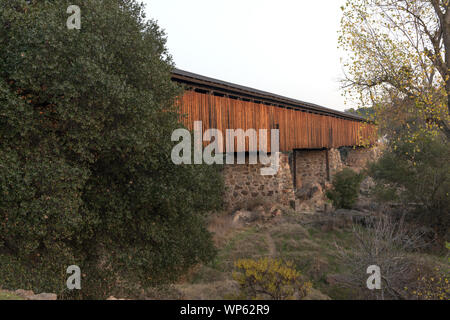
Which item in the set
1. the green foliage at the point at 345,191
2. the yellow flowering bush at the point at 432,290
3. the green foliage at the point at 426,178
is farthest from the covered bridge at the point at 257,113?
the yellow flowering bush at the point at 432,290

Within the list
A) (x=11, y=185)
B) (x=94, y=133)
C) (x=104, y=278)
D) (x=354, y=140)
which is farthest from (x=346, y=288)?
(x=354, y=140)

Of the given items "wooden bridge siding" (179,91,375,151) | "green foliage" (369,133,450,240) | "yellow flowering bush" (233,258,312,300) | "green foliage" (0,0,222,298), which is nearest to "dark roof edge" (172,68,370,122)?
"wooden bridge siding" (179,91,375,151)

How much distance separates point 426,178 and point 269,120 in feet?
26.1

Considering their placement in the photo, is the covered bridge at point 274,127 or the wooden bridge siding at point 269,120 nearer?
the wooden bridge siding at point 269,120

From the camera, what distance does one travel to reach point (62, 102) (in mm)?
5707

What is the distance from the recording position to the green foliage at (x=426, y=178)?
13.4 metres

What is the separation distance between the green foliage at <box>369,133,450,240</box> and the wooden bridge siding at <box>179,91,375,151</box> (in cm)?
262

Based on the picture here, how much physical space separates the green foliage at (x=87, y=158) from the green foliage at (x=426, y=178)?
32.8 ft

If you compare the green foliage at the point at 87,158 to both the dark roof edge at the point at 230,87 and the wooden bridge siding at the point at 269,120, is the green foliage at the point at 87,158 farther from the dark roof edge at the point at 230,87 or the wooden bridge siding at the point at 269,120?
the dark roof edge at the point at 230,87

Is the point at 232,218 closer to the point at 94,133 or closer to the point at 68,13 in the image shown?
the point at 94,133

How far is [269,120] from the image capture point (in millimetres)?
17531

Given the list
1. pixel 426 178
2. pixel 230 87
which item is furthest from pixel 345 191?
pixel 230 87

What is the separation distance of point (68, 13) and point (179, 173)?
396 cm
